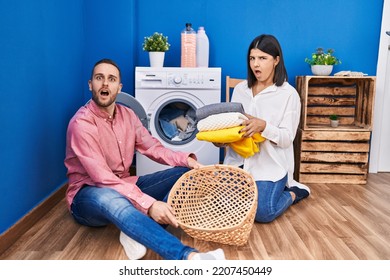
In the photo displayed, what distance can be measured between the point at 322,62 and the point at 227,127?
1352mm

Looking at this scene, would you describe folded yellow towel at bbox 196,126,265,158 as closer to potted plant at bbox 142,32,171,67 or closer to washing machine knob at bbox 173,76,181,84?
washing machine knob at bbox 173,76,181,84

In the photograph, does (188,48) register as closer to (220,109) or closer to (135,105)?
(135,105)

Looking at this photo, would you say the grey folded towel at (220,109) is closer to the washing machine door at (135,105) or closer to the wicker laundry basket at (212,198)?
the wicker laundry basket at (212,198)

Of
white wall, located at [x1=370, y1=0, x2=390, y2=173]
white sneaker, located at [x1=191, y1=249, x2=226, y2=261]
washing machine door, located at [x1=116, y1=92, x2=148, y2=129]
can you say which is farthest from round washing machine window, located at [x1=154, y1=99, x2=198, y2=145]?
white wall, located at [x1=370, y1=0, x2=390, y2=173]

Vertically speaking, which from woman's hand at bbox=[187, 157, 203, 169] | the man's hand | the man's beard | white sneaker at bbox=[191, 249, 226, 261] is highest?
the man's beard

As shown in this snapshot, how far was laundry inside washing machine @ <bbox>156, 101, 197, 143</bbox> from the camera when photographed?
2.73 meters

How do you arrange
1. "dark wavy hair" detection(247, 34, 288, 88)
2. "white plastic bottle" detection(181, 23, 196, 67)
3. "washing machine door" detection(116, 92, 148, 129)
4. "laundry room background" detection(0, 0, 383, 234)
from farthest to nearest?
"white plastic bottle" detection(181, 23, 196, 67)
"washing machine door" detection(116, 92, 148, 129)
"laundry room background" detection(0, 0, 383, 234)
"dark wavy hair" detection(247, 34, 288, 88)

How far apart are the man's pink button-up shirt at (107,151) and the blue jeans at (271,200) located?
459mm

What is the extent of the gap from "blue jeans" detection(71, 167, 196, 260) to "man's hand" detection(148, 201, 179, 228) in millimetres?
37

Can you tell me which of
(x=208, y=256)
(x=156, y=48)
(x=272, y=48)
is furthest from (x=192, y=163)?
(x=156, y=48)

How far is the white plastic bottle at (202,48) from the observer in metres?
2.91

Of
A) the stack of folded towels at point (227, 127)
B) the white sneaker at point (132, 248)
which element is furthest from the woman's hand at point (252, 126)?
the white sneaker at point (132, 248)

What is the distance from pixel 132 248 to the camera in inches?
60.3

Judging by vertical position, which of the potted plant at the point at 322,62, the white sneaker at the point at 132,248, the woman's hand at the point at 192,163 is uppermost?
the potted plant at the point at 322,62
